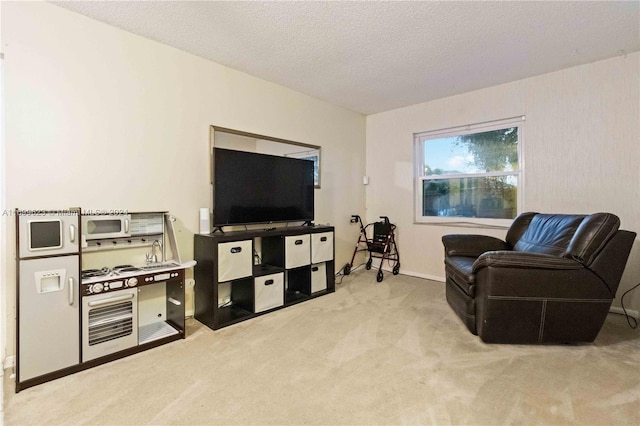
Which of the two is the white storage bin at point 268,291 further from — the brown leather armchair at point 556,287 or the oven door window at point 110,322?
the brown leather armchair at point 556,287

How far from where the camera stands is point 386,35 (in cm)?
245

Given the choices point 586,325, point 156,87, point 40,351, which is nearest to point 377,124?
point 156,87

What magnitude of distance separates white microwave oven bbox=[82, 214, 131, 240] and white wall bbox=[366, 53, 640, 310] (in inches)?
135

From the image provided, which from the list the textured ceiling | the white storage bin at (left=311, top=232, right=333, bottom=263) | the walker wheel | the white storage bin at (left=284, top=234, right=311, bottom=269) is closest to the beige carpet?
the white storage bin at (left=284, top=234, right=311, bottom=269)

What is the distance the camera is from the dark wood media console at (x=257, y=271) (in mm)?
2567

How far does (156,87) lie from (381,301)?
287 centimetres

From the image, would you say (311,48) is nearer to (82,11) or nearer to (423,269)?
(82,11)

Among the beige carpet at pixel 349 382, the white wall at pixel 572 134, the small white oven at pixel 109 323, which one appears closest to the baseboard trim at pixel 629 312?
the white wall at pixel 572 134

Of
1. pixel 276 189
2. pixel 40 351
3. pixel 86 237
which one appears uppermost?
pixel 276 189

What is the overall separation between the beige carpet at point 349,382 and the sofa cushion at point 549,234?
73 cm

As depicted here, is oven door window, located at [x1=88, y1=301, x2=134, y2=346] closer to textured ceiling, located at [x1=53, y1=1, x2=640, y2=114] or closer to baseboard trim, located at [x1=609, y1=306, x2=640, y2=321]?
textured ceiling, located at [x1=53, y1=1, x2=640, y2=114]

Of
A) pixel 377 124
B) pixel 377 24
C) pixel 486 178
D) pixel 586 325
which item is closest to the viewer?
pixel 586 325

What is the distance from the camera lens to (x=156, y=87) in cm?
255

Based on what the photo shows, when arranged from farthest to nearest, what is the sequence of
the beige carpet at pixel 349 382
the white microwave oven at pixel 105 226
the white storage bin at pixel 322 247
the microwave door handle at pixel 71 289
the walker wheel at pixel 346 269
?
the walker wheel at pixel 346 269 → the white storage bin at pixel 322 247 → the white microwave oven at pixel 105 226 → the microwave door handle at pixel 71 289 → the beige carpet at pixel 349 382
